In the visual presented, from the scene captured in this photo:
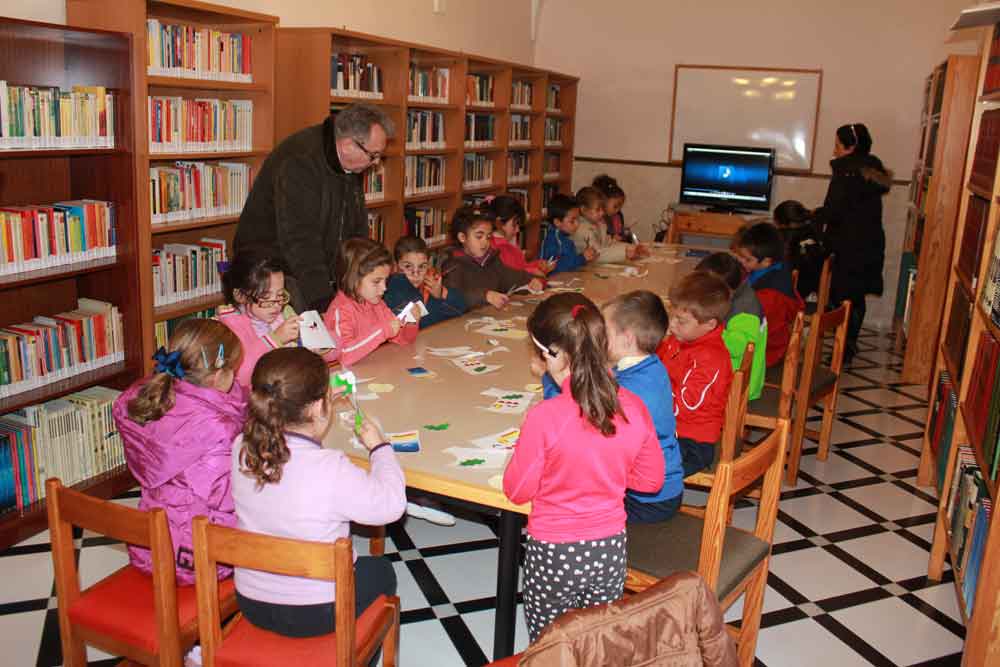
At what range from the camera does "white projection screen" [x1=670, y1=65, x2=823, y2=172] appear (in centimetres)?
823

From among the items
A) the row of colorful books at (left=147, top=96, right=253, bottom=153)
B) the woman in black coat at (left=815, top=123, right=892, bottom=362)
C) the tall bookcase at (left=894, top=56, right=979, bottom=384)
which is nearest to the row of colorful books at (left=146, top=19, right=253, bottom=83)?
the row of colorful books at (left=147, top=96, right=253, bottom=153)

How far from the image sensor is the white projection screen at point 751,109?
823cm

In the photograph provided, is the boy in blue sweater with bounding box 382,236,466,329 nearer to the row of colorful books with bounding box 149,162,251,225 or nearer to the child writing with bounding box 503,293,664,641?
the row of colorful books with bounding box 149,162,251,225

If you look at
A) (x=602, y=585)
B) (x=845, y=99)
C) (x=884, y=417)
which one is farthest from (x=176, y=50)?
(x=845, y=99)

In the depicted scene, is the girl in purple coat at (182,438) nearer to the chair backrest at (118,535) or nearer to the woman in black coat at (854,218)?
the chair backrest at (118,535)

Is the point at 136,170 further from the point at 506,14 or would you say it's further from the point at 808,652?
the point at 506,14

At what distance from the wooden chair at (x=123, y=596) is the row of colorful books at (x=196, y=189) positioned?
2.18 metres

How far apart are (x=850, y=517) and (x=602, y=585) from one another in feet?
7.31

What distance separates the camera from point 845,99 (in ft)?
26.6

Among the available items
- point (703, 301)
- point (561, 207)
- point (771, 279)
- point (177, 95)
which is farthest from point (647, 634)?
point (561, 207)

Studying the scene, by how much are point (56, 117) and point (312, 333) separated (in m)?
1.41

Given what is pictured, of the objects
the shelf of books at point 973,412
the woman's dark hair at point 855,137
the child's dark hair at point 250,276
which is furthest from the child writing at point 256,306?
the woman's dark hair at point 855,137

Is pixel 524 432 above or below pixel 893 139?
below

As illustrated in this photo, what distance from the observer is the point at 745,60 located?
8.34 m
